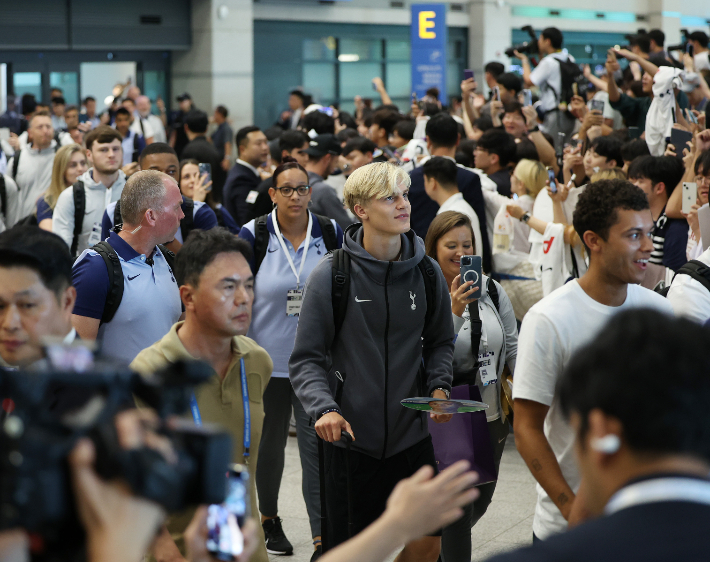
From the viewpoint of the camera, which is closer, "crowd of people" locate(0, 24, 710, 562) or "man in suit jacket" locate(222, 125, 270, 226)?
"crowd of people" locate(0, 24, 710, 562)

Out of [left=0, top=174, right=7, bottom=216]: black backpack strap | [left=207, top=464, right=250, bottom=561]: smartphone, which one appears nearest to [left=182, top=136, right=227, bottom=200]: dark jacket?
[left=0, top=174, right=7, bottom=216]: black backpack strap

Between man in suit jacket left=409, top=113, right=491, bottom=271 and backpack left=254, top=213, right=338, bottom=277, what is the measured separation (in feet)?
5.43

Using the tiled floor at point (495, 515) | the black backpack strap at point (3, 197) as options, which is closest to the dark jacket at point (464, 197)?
the tiled floor at point (495, 515)

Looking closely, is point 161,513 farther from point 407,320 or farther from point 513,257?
point 513,257

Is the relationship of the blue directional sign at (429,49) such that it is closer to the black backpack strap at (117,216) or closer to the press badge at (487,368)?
the black backpack strap at (117,216)

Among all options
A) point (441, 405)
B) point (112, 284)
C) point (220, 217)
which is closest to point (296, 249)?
point (112, 284)

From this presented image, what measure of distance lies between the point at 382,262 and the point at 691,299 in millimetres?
1339

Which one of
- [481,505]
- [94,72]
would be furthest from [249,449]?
[94,72]

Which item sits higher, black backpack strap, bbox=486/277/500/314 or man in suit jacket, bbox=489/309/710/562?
man in suit jacket, bbox=489/309/710/562

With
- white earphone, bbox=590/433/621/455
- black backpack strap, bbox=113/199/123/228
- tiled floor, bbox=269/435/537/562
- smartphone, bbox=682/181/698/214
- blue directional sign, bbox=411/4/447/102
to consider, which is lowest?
tiled floor, bbox=269/435/537/562

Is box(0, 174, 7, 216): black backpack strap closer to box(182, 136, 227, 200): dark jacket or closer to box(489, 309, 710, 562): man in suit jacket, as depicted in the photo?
box(182, 136, 227, 200): dark jacket

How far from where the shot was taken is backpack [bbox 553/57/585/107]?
11.8 meters

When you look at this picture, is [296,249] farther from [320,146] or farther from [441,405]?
[320,146]

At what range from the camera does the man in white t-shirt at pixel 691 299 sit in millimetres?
3803
